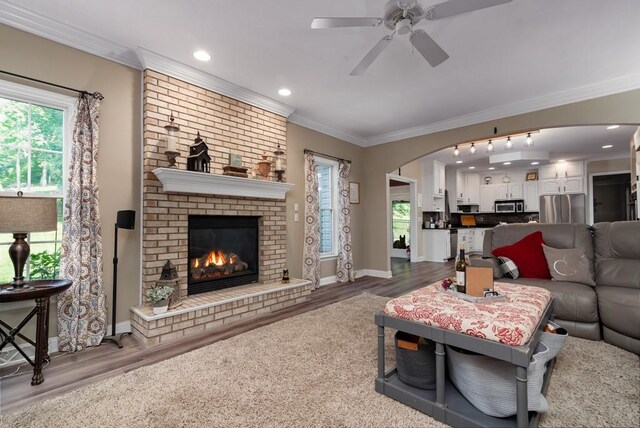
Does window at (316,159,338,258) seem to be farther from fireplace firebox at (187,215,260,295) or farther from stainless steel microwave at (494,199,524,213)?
stainless steel microwave at (494,199,524,213)

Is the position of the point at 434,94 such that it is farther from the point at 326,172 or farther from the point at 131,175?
the point at 131,175

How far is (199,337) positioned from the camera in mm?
2764

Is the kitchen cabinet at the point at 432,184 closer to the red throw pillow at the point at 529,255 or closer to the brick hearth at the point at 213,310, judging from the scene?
the red throw pillow at the point at 529,255

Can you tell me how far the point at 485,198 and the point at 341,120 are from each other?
6586 mm

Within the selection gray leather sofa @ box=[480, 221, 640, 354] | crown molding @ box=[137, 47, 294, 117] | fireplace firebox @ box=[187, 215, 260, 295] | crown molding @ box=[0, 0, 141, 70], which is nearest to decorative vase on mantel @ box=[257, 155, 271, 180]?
fireplace firebox @ box=[187, 215, 260, 295]

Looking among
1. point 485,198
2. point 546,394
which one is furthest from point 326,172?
point 485,198

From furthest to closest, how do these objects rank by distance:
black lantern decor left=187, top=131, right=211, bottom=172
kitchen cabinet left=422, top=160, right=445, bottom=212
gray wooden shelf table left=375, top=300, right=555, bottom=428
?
kitchen cabinet left=422, top=160, right=445, bottom=212, black lantern decor left=187, top=131, right=211, bottom=172, gray wooden shelf table left=375, top=300, right=555, bottom=428

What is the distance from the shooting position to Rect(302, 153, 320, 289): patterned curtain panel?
461 cm

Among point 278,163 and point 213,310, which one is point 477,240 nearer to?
point 278,163

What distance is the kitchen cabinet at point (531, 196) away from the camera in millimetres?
8242

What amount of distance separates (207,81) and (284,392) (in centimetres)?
328

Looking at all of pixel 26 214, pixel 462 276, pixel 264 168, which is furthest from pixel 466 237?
pixel 26 214

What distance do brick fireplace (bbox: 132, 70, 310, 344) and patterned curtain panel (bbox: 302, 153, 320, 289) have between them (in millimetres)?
519

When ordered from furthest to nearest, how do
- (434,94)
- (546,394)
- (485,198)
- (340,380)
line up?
(485,198) → (434,94) → (340,380) → (546,394)
